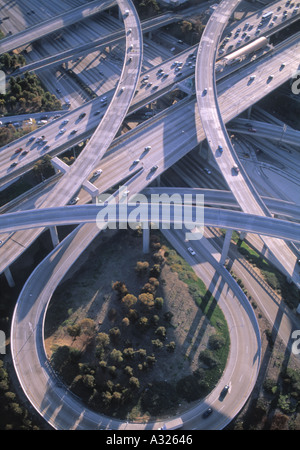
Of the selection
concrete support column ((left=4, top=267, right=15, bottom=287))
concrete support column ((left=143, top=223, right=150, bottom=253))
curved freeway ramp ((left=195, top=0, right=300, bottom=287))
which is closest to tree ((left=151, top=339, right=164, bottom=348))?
concrete support column ((left=143, top=223, right=150, bottom=253))

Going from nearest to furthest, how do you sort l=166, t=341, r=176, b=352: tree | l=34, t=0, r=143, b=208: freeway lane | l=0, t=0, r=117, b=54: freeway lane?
1. l=166, t=341, r=176, b=352: tree
2. l=34, t=0, r=143, b=208: freeway lane
3. l=0, t=0, r=117, b=54: freeway lane

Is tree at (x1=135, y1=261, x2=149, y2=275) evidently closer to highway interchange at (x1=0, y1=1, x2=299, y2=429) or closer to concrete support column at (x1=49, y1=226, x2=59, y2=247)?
highway interchange at (x1=0, y1=1, x2=299, y2=429)

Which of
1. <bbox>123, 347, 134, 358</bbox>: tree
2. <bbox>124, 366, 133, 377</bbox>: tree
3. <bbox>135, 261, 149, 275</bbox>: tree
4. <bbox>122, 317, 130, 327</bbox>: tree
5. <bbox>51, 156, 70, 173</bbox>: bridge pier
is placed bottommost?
<bbox>124, 366, 133, 377</bbox>: tree

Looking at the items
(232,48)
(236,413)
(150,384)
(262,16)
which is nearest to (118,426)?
(150,384)

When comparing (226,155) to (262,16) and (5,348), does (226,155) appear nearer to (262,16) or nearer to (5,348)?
(5,348)

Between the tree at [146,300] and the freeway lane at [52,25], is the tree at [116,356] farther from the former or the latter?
the freeway lane at [52,25]

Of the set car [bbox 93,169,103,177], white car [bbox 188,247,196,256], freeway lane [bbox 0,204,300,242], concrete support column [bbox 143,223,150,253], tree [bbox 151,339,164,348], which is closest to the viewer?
tree [bbox 151,339,164,348]
